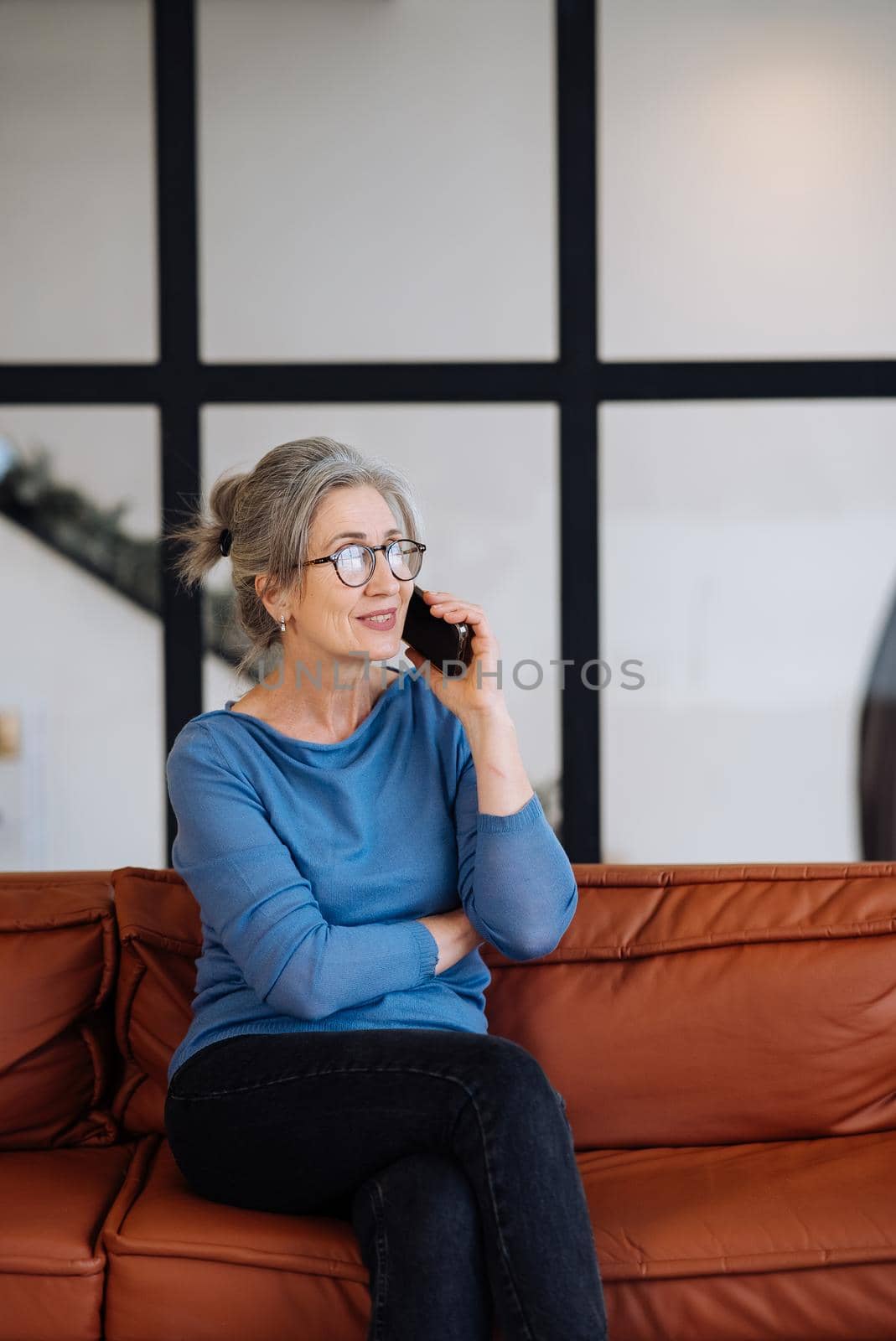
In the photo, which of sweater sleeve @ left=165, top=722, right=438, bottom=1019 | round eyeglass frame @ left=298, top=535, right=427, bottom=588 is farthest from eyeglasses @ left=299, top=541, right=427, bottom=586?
sweater sleeve @ left=165, top=722, right=438, bottom=1019

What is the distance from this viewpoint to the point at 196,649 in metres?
3.71

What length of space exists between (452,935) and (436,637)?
0.46m

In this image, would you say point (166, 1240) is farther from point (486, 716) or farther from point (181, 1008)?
point (486, 716)

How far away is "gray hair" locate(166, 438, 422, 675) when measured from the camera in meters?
1.88

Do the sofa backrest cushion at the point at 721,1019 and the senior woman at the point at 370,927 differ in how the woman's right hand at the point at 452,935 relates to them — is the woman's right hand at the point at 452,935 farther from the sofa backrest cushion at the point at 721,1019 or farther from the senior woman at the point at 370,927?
the sofa backrest cushion at the point at 721,1019

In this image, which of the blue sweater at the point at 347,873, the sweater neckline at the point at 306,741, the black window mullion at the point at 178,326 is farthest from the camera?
the black window mullion at the point at 178,326

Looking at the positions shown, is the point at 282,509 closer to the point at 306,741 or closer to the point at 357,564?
the point at 357,564

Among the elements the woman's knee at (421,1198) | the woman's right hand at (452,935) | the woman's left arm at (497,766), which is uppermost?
the woman's left arm at (497,766)

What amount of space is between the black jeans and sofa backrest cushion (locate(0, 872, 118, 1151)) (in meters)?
0.33

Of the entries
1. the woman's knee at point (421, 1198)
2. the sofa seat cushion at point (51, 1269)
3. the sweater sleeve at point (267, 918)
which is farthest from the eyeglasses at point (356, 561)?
the sofa seat cushion at point (51, 1269)

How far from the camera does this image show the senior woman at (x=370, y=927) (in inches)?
56.3

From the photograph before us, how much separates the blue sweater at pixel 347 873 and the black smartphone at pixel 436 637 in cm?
10

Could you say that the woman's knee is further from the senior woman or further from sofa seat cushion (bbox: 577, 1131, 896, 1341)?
sofa seat cushion (bbox: 577, 1131, 896, 1341)

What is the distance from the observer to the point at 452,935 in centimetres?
176
